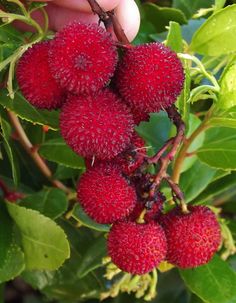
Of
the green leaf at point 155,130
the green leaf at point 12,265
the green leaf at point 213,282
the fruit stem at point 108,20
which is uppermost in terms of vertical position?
the fruit stem at point 108,20

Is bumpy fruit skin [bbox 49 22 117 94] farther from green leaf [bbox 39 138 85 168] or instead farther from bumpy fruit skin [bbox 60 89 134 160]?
green leaf [bbox 39 138 85 168]

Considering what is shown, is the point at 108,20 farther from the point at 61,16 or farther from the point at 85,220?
the point at 85,220

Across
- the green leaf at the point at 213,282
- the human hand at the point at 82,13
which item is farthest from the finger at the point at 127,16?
the green leaf at the point at 213,282

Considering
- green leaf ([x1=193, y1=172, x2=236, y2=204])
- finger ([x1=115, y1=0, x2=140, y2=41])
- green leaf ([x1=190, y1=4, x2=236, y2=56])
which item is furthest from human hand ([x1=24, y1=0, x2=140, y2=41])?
green leaf ([x1=193, y1=172, x2=236, y2=204])

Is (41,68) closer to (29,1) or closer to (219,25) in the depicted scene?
(29,1)

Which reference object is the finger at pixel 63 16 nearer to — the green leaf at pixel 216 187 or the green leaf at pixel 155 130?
the green leaf at pixel 155 130

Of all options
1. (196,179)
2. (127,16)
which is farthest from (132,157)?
(196,179)
